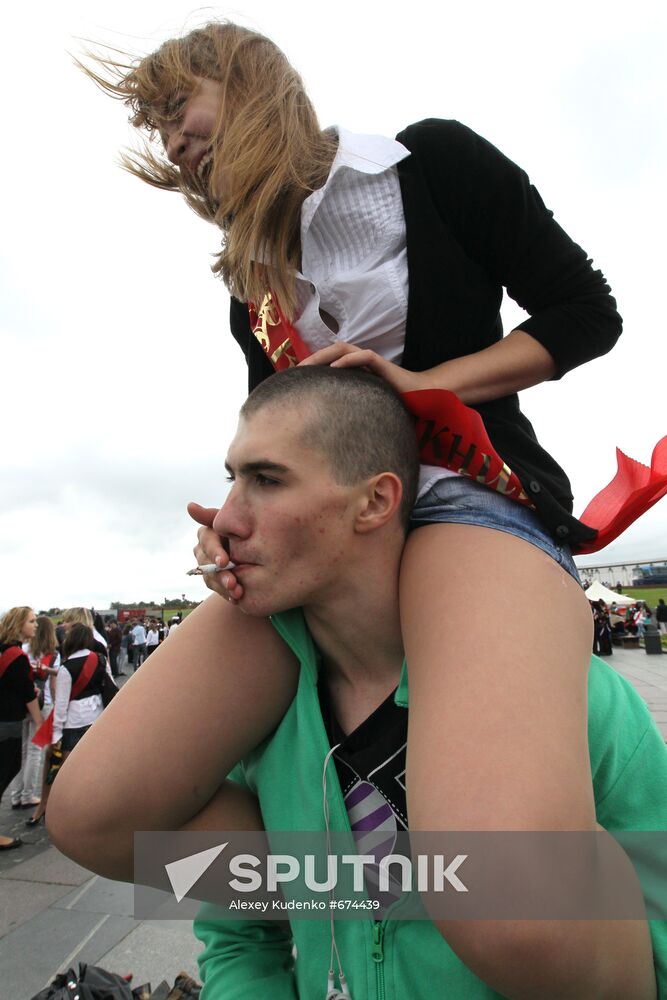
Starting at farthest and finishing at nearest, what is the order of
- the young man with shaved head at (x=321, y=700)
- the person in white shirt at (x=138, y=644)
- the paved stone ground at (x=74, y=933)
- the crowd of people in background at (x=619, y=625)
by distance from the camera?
the person in white shirt at (x=138, y=644)
the crowd of people in background at (x=619, y=625)
the paved stone ground at (x=74, y=933)
the young man with shaved head at (x=321, y=700)

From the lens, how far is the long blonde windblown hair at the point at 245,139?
180 cm

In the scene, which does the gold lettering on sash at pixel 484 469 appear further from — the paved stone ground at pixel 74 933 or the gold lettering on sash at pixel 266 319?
the paved stone ground at pixel 74 933

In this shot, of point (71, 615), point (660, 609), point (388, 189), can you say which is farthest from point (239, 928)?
point (660, 609)

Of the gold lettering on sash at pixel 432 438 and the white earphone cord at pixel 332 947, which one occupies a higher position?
the gold lettering on sash at pixel 432 438

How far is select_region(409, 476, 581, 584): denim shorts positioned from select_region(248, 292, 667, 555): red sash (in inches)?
1.1

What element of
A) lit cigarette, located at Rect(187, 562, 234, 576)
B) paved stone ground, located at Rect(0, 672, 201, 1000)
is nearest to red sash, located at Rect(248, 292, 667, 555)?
lit cigarette, located at Rect(187, 562, 234, 576)

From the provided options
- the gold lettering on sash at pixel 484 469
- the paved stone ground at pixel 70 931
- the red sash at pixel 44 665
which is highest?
the gold lettering on sash at pixel 484 469

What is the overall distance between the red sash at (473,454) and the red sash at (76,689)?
6441 millimetres

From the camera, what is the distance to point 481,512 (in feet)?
5.30

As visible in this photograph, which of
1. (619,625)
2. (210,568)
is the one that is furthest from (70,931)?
(619,625)

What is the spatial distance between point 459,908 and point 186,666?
885 millimetres

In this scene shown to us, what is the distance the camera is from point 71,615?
8.16m

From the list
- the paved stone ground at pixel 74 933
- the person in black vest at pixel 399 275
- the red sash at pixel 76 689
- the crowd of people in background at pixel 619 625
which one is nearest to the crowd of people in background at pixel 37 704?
the red sash at pixel 76 689

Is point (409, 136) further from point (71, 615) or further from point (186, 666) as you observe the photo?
point (71, 615)
